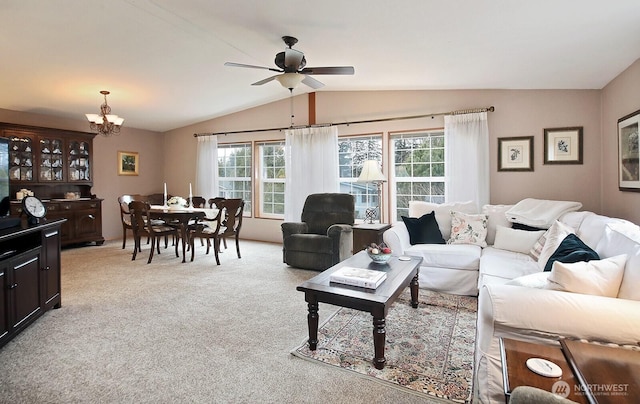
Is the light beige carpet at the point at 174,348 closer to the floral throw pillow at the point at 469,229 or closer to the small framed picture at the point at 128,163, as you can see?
the floral throw pillow at the point at 469,229

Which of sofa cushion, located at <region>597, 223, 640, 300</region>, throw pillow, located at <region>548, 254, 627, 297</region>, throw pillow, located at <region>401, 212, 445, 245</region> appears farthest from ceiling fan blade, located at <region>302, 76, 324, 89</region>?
sofa cushion, located at <region>597, 223, 640, 300</region>

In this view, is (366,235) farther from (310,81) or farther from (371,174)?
(310,81)

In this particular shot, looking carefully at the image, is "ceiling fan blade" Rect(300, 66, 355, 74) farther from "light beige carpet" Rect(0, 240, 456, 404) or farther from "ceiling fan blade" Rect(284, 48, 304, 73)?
"light beige carpet" Rect(0, 240, 456, 404)

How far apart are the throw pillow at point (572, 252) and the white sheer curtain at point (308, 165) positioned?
357cm

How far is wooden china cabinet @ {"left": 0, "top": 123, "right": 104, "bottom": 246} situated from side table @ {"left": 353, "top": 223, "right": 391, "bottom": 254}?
4.83 meters

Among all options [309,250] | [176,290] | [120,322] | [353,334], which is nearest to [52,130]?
[176,290]

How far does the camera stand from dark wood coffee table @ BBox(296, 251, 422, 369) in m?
2.12

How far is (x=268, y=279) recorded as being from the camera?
4160 mm

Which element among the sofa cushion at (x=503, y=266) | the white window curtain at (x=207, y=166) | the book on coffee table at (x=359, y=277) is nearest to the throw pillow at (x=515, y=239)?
the sofa cushion at (x=503, y=266)

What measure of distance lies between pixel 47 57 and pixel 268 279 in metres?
3.47

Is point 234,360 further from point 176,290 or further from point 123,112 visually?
point 123,112

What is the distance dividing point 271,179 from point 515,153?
13.5 ft

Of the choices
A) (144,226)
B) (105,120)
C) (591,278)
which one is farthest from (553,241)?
(105,120)

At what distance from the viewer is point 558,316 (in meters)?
1.62
